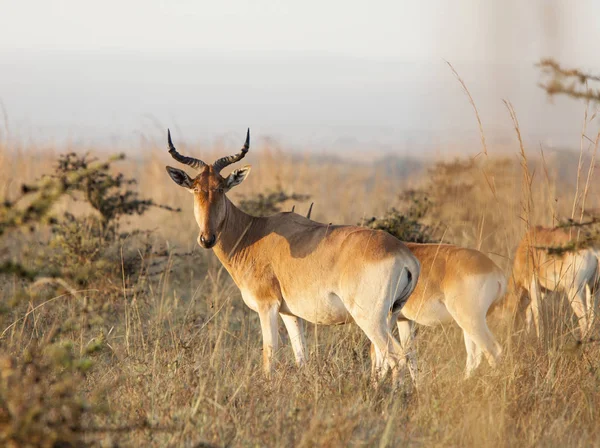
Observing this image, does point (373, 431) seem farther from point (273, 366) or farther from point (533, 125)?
point (533, 125)

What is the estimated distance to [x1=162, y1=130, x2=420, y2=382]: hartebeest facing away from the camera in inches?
Answer: 263

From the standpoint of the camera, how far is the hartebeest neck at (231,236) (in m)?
7.80

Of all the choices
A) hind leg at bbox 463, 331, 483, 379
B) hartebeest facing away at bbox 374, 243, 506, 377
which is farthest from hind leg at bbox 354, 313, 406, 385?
hind leg at bbox 463, 331, 483, 379

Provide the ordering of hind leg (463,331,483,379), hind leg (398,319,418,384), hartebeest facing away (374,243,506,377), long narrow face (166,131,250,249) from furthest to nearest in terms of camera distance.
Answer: hartebeest facing away (374,243,506,377) → hind leg (463,331,483,379) → long narrow face (166,131,250,249) → hind leg (398,319,418,384)

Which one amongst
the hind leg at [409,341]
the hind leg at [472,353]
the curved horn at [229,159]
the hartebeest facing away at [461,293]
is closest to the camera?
the hind leg at [409,341]

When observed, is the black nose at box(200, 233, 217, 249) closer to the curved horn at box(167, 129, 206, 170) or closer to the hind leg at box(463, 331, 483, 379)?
the curved horn at box(167, 129, 206, 170)

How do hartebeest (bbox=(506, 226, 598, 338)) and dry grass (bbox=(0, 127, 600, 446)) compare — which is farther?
hartebeest (bbox=(506, 226, 598, 338))

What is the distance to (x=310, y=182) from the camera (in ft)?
70.6

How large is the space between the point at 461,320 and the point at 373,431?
9.69 ft

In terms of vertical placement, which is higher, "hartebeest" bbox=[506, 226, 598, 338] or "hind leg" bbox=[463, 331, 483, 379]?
"hartebeest" bbox=[506, 226, 598, 338]

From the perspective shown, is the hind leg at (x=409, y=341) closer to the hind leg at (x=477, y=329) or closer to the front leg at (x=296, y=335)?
the hind leg at (x=477, y=329)

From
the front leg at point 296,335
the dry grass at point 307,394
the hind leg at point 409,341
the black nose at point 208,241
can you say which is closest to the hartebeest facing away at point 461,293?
the hind leg at point 409,341

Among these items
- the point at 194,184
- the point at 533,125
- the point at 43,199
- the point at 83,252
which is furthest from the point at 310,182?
the point at 43,199

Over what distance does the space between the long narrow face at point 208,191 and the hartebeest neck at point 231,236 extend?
71mm
